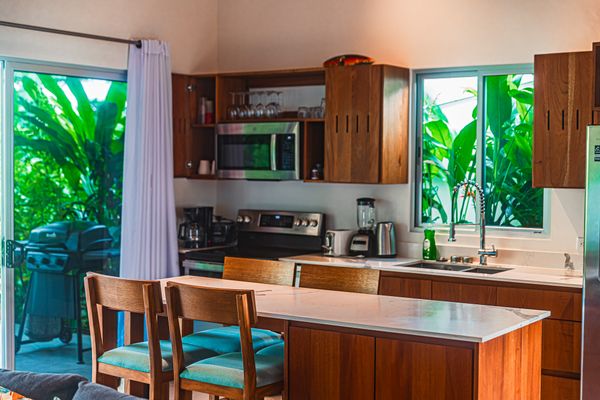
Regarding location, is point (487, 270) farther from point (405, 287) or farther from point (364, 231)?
point (364, 231)

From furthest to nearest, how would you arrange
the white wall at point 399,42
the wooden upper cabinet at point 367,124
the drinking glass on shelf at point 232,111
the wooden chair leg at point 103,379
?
the drinking glass on shelf at point 232,111 → the wooden upper cabinet at point 367,124 → the white wall at point 399,42 → the wooden chair leg at point 103,379

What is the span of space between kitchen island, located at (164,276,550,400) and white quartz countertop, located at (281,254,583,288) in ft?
3.34

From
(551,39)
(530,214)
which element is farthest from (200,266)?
(551,39)

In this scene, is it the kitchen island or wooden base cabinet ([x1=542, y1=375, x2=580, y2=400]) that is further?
wooden base cabinet ([x1=542, y1=375, x2=580, y2=400])

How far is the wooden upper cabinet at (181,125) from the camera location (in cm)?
630

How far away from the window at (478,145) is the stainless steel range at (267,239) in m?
0.80

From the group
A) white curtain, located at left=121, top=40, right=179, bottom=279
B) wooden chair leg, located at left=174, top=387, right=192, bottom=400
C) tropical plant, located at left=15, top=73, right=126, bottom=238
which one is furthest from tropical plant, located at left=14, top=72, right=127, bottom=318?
wooden chair leg, located at left=174, top=387, right=192, bottom=400

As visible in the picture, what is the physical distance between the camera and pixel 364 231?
580 cm

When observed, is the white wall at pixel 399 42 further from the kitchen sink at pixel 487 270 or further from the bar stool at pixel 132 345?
the bar stool at pixel 132 345

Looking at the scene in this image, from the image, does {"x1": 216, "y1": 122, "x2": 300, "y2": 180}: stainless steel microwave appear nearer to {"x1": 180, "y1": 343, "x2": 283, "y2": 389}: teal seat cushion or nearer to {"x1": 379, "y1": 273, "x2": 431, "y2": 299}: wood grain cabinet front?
{"x1": 379, "y1": 273, "x2": 431, "y2": 299}: wood grain cabinet front

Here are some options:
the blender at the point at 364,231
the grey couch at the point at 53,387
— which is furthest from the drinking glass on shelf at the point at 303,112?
the grey couch at the point at 53,387

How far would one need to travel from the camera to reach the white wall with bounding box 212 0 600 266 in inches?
204

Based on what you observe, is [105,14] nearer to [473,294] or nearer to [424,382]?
[473,294]

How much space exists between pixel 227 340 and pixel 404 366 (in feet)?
3.63
